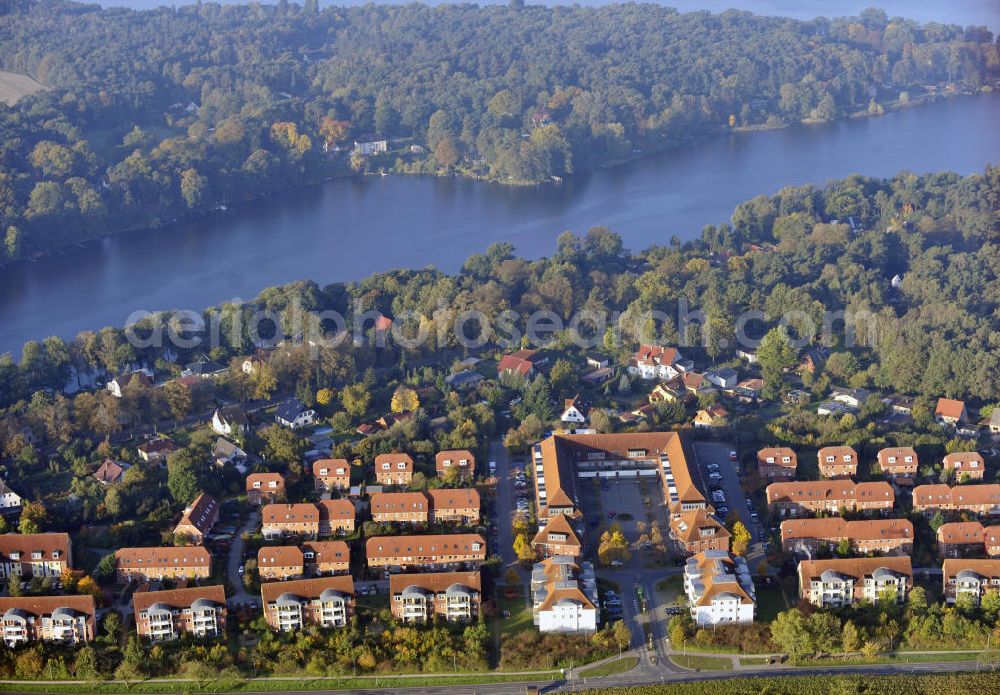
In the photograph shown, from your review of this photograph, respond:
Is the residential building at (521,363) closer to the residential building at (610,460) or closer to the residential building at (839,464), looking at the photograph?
the residential building at (610,460)

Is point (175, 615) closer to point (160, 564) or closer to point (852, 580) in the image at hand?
point (160, 564)

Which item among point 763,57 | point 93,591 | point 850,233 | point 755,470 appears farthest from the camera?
point 763,57

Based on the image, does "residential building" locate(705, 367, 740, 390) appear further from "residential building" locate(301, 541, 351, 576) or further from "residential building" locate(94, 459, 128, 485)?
"residential building" locate(94, 459, 128, 485)

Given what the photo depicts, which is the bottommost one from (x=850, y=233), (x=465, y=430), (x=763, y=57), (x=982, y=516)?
(x=982, y=516)

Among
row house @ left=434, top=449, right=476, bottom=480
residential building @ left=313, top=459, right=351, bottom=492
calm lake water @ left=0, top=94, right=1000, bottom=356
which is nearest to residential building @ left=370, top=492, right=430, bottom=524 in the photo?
residential building @ left=313, top=459, right=351, bottom=492

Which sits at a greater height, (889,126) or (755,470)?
(889,126)

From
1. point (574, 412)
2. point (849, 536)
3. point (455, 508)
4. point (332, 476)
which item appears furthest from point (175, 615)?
point (849, 536)

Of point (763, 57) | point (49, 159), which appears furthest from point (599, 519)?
point (763, 57)

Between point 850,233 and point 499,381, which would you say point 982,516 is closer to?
point 499,381
